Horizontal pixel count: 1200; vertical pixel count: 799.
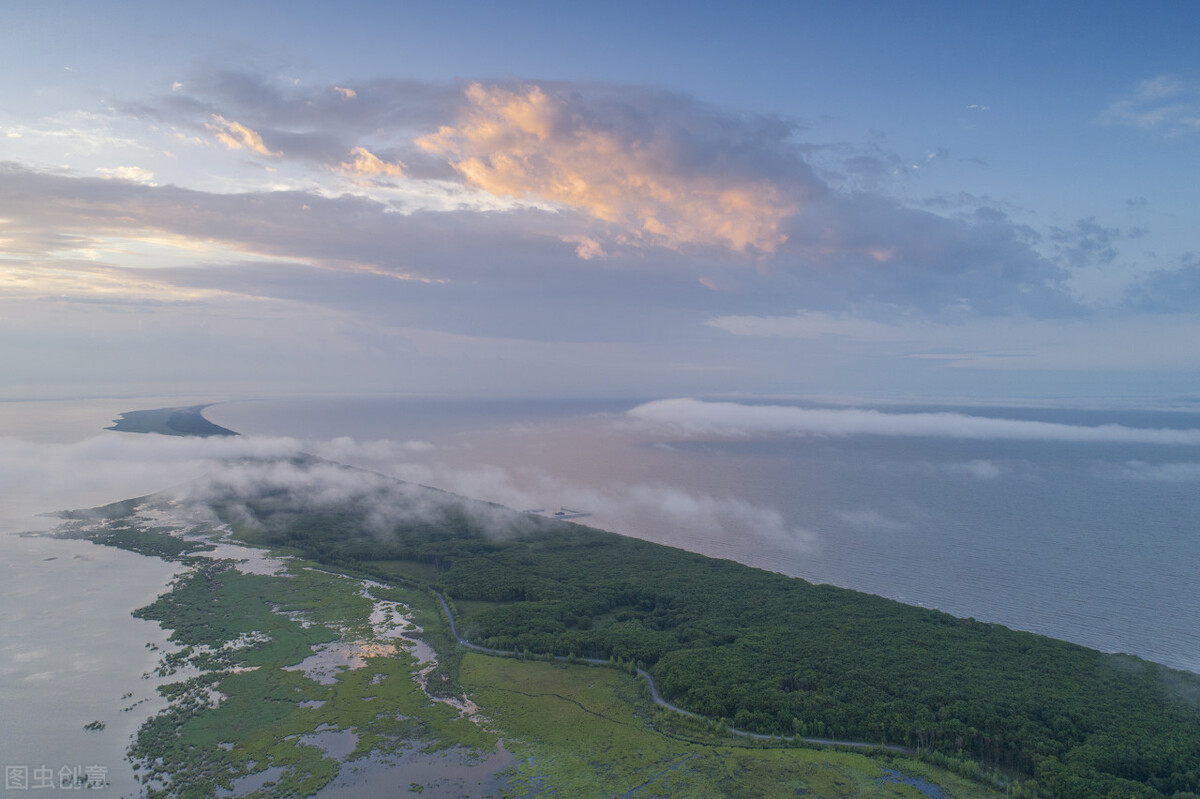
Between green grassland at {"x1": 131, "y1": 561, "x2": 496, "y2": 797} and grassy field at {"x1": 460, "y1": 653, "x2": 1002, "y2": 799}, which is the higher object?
grassy field at {"x1": 460, "y1": 653, "x2": 1002, "y2": 799}

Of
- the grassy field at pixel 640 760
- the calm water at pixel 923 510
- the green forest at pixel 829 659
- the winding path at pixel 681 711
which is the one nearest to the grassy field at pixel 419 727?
the grassy field at pixel 640 760

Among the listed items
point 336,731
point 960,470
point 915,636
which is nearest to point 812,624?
point 915,636

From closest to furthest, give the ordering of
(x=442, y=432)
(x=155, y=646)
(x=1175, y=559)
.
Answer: (x=155, y=646) → (x=1175, y=559) → (x=442, y=432)

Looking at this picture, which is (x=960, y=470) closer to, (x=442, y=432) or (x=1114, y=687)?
(x=1114, y=687)

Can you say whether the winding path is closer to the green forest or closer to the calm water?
the green forest

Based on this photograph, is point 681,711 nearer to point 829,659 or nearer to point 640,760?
point 640,760

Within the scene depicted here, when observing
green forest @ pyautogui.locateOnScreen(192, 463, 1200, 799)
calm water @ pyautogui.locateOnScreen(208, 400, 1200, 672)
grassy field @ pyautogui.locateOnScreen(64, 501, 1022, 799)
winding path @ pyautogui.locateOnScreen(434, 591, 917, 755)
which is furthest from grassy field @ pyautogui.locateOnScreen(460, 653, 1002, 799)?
calm water @ pyautogui.locateOnScreen(208, 400, 1200, 672)

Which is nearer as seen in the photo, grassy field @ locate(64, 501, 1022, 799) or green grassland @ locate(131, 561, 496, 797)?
grassy field @ locate(64, 501, 1022, 799)

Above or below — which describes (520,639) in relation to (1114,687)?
below
